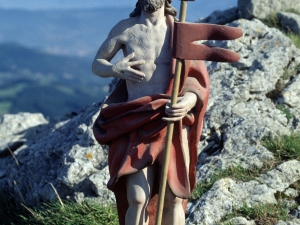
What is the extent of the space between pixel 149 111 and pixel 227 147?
2.48m

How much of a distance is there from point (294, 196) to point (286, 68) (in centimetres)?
261

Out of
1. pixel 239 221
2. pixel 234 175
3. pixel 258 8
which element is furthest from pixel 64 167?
pixel 258 8

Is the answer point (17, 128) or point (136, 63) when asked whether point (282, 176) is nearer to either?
point (136, 63)

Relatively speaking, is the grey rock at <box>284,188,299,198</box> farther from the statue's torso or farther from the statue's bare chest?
the statue's bare chest

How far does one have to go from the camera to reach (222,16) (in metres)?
11.5

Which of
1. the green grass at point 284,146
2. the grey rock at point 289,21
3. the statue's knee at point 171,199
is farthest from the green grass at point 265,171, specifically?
the grey rock at point 289,21

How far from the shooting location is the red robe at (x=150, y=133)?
204 inches

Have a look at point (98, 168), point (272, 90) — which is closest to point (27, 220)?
point (98, 168)

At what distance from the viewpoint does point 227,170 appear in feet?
23.2

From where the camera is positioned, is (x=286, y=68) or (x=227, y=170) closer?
(x=227, y=170)

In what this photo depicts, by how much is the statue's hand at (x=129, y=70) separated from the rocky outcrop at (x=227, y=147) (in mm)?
1903

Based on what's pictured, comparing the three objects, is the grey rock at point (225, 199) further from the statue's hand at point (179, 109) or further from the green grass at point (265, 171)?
the statue's hand at point (179, 109)

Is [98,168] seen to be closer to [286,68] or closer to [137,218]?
[137,218]

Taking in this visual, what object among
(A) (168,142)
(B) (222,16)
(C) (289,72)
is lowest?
(C) (289,72)
